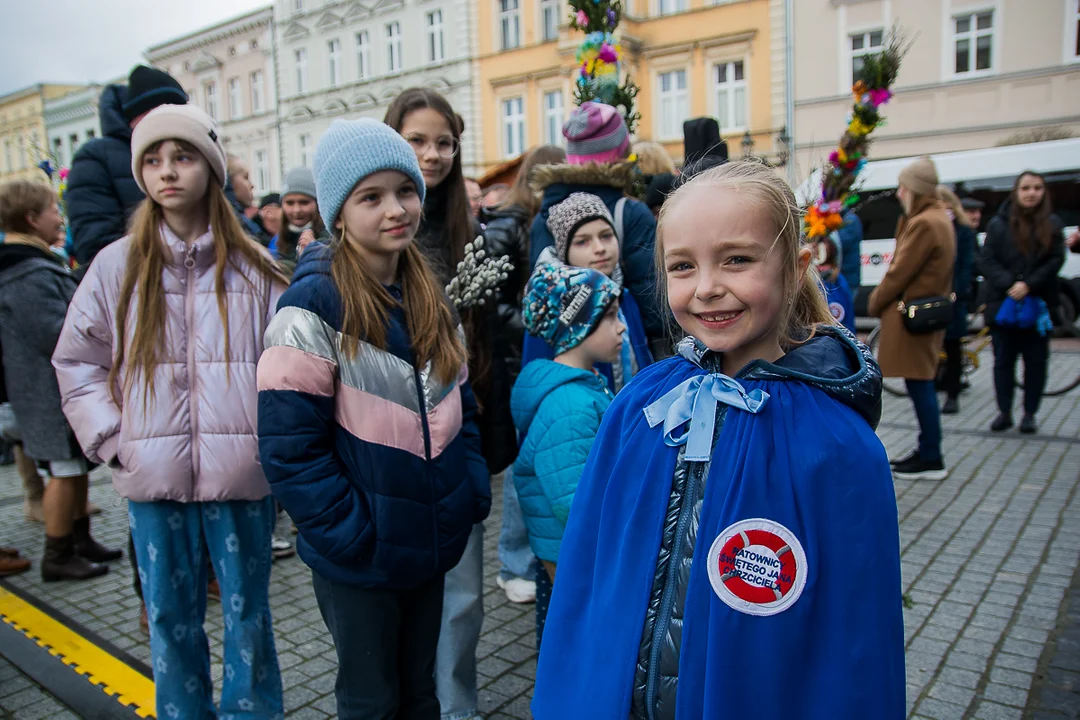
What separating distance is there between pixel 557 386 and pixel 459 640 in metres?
0.95

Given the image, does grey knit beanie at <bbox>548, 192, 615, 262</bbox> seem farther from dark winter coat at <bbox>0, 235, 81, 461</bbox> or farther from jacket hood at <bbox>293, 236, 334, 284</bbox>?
dark winter coat at <bbox>0, 235, 81, 461</bbox>

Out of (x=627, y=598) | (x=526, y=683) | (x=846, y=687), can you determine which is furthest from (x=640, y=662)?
(x=526, y=683)

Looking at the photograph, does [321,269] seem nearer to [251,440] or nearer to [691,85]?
[251,440]

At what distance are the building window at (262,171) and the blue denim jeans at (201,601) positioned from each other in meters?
36.8

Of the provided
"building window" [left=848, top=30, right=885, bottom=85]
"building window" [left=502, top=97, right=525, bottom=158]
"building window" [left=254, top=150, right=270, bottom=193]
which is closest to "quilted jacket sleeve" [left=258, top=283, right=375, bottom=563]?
"building window" [left=848, top=30, right=885, bottom=85]

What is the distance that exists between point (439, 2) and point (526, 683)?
1201 inches

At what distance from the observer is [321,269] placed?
7.07ft

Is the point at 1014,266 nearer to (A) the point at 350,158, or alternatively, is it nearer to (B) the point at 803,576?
(A) the point at 350,158

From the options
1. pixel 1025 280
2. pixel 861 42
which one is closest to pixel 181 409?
pixel 1025 280

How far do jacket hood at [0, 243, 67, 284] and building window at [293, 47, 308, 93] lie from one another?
32.7 meters

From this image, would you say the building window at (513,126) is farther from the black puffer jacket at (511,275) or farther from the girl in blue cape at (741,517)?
the girl in blue cape at (741,517)

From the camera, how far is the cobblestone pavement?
2951 millimetres

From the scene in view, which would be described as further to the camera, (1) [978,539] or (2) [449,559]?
(1) [978,539]

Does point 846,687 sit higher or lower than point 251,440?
lower
